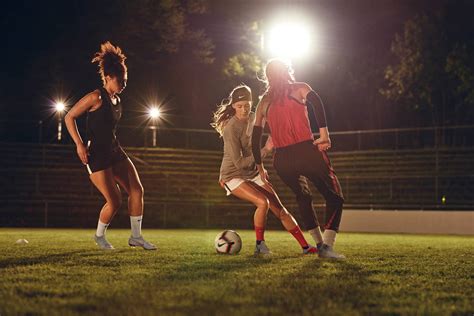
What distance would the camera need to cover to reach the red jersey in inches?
313

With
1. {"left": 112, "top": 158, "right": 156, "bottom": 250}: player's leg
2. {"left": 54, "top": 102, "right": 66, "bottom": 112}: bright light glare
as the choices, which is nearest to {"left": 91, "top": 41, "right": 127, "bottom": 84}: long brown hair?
{"left": 112, "top": 158, "right": 156, "bottom": 250}: player's leg

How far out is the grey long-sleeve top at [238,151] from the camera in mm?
8609

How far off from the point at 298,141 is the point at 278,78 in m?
0.71

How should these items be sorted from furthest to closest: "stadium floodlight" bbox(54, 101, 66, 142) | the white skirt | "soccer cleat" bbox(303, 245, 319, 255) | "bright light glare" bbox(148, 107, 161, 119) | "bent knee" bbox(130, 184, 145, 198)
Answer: "bright light glare" bbox(148, 107, 161, 119) < "stadium floodlight" bbox(54, 101, 66, 142) < "bent knee" bbox(130, 184, 145, 198) < "soccer cleat" bbox(303, 245, 319, 255) < the white skirt

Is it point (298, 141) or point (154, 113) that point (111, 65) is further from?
point (154, 113)

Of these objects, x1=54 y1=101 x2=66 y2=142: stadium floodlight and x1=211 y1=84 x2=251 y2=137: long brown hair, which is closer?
x1=211 y1=84 x2=251 y2=137: long brown hair

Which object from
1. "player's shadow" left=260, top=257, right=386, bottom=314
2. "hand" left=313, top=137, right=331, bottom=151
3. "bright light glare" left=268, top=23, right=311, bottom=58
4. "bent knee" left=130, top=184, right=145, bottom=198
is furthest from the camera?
"bright light glare" left=268, top=23, right=311, bottom=58

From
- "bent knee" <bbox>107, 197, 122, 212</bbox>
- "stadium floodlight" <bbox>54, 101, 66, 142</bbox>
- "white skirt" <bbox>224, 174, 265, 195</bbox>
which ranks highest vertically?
"stadium floodlight" <bbox>54, 101, 66, 142</bbox>

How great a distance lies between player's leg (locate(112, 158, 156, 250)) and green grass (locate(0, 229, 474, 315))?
1.06m

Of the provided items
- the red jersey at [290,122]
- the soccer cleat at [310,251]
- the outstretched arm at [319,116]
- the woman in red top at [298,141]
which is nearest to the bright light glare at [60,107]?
the soccer cleat at [310,251]

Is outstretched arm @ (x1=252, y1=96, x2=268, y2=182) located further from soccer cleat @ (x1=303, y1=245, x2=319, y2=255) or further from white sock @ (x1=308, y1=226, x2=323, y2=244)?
soccer cleat @ (x1=303, y1=245, x2=319, y2=255)

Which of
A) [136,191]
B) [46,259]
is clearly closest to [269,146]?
[136,191]

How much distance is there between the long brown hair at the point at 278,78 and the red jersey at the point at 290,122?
8 centimetres

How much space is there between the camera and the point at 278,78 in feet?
26.3
